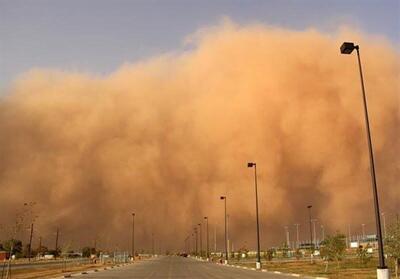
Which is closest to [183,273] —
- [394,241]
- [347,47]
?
[394,241]

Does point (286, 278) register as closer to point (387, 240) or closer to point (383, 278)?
point (387, 240)

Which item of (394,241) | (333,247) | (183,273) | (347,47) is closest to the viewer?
(347,47)

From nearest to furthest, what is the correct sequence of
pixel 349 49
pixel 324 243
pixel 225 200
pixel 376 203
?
pixel 376 203, pixel 349 49, pixel 324 243, pixel 225 200

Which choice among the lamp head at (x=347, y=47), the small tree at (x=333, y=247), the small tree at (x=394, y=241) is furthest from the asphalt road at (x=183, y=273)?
the lamp head at (x=347, y=47)

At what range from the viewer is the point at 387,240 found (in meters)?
32.5

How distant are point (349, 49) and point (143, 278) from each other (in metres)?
22.4

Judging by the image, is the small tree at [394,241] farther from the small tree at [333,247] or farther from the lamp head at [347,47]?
the small tree at [333,247]

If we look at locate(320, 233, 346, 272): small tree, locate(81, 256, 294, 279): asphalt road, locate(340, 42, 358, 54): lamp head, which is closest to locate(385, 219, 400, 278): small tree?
locate(81, 256, 294, 279): asphalt road

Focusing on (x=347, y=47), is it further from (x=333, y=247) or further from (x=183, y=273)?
(x=333, y=247)

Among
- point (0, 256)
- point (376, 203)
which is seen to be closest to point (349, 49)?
point (376, 203)

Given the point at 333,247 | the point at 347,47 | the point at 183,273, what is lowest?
the point at 183,273

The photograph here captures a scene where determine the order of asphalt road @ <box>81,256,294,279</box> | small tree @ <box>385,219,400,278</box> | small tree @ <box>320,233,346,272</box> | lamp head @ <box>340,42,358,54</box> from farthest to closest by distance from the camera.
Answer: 1. small tree @ <box>320,233,346,272</box>
2. asphalt road @ <box>81,256,294,279</box>
3. small tree @ <box>385,219,400,278</box>
4. lamp head @ <box>340,42,358,54</box>

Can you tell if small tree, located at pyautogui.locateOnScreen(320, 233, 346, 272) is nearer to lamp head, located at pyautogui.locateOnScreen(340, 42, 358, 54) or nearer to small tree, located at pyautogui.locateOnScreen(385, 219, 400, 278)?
small tree, located at pyautogui.locateOnScreen(385, 219, 400, 278)

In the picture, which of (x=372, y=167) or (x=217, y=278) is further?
(x=217, y=278)
